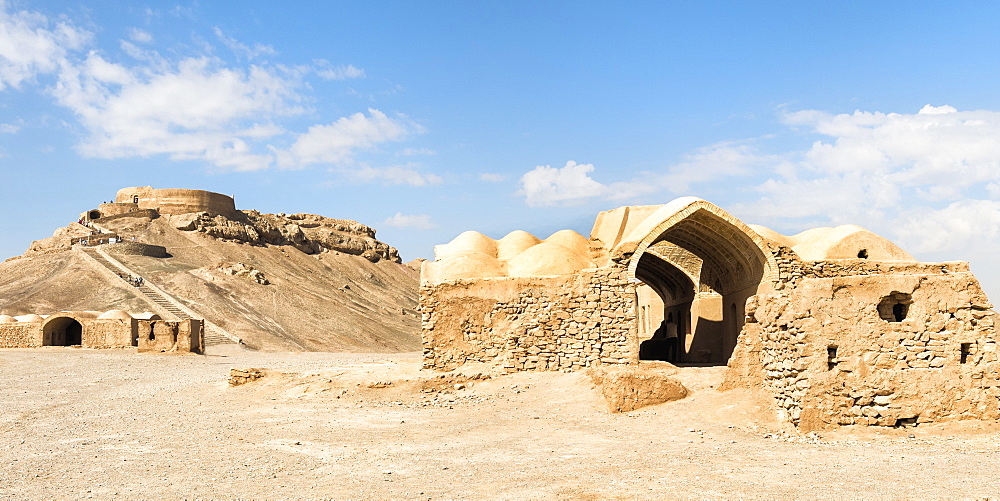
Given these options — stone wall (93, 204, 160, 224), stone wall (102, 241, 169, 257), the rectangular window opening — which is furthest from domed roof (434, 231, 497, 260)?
stone wall (93, 204, 160, 224)

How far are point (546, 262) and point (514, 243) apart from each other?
298cm

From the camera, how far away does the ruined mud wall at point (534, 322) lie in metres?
15.6

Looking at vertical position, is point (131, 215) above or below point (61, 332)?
above

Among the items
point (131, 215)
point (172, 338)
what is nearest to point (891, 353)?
point (172, 338)

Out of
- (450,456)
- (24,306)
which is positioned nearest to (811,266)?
(450,456)

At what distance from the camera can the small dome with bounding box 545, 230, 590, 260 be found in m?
20.9

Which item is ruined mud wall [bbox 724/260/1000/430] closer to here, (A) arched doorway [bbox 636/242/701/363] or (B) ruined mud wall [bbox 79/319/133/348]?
(A) arched doorway [bbox 636/242/701/363]

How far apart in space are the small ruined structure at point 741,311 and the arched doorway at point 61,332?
72.1 feet

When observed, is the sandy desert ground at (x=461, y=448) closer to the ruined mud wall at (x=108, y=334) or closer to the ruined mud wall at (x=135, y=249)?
the ruined mud wall at (x=108, y=334)

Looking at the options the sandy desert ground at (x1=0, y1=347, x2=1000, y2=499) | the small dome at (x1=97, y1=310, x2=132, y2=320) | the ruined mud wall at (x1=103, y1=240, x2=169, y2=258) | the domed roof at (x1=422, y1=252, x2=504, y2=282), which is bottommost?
the sandy desert ground at (x1=0, y1=347, x2=1000, y2=499)

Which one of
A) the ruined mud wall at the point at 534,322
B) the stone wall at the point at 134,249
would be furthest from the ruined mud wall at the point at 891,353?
the stone wall at the point at 134,249

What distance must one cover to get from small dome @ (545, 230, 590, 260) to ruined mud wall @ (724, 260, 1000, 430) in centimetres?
1119

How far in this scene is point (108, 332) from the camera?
1238 inches

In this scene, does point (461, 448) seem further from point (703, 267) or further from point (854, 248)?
point (703, 267)
